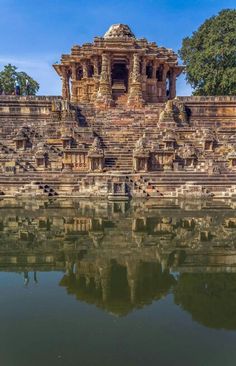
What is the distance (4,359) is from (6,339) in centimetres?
40

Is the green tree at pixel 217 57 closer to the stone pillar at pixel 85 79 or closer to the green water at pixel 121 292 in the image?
the stone pillar at pixel 85 79

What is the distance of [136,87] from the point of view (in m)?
23.4

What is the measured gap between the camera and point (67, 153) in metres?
15.9

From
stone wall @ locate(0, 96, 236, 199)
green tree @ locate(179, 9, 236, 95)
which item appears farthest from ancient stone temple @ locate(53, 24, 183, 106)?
green tree @ locate(179, 9, 236, 95)

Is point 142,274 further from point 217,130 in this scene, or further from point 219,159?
point 217,130

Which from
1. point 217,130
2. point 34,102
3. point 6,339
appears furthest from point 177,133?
point 6,339

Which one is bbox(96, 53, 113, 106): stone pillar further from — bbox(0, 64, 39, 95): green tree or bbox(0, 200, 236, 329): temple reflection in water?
bbox(0, 64, 39, 95): green tree

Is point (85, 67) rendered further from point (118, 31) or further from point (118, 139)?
point (118, 139)

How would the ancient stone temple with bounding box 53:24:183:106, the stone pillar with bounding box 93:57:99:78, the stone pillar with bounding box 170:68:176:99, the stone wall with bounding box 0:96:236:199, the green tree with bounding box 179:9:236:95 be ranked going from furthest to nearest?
1. the green tree with bounding box 179:9:236:95
2. the stone pillar with bounding box 170:68:176:99
3. the stone pillar with bounding box 93:57:99:78
4. the ancient stone temple with bounding box 53:24:183:106
5. the stone wall with bounding box 0:96:236:199

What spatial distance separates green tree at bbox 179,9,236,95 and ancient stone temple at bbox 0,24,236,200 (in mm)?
5419

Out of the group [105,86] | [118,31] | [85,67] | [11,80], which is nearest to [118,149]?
[105,86]

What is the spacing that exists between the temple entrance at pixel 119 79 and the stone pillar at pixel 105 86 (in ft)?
9.58

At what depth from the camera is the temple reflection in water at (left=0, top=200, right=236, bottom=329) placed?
5.24 m

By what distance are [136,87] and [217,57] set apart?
11658mm
